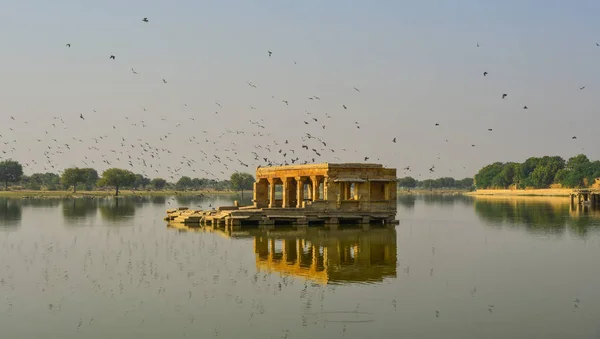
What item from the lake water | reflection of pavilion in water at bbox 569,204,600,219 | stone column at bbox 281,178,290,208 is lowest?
the lake water

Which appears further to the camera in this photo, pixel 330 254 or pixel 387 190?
pixel 387 190

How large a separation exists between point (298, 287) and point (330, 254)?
12875 millimetres

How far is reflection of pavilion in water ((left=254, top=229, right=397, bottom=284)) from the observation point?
3531 centimetres

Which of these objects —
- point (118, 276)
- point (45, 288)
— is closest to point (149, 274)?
point (118, 276)

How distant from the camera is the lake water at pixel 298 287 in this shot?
2356 centimetres

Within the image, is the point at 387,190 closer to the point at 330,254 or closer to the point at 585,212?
the point at 330,254

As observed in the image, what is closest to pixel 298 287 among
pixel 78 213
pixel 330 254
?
pixel 330 254

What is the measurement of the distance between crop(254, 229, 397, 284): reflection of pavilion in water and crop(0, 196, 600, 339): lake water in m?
0.11

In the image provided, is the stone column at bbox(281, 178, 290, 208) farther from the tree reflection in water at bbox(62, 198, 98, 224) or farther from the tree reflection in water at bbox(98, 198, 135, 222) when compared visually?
the tree reflection in water at bbox(62, 198, 98, 224)

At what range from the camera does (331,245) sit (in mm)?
48656

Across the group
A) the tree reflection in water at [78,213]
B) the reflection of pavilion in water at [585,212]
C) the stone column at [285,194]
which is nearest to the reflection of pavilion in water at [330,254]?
the stone column at [285,194]

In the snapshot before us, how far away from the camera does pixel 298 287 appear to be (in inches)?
1217

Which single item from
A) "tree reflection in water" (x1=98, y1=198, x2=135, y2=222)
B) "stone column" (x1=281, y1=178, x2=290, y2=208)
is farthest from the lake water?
"tree reflection in water" (x1=98, y1=198, x2=135, y2=222)

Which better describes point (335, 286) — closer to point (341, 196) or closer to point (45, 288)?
point (45, 288)
